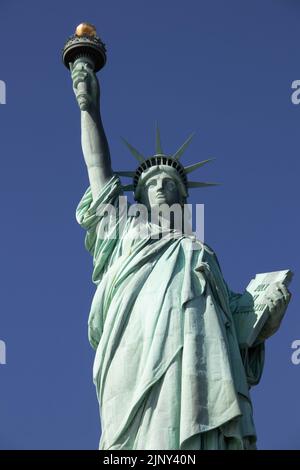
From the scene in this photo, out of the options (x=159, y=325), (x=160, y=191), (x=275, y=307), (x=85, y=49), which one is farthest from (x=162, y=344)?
(x=85, y=49)

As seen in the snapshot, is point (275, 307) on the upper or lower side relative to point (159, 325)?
upper

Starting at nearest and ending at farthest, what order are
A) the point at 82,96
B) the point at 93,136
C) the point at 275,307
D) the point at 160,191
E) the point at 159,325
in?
the point at 159,325, the point at 275,307, the point at 93,136, the point at 160,191, the point at 82,96

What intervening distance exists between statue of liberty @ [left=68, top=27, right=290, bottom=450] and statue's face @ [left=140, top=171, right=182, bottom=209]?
2cm

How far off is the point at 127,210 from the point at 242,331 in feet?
9.49

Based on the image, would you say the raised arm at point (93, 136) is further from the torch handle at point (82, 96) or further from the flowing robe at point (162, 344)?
the flowing robe at point (162, 344)

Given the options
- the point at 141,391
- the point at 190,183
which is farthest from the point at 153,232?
the point at 141,391

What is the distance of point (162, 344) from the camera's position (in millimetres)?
17766

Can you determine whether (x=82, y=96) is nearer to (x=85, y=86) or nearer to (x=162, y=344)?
(x=85, y=86)

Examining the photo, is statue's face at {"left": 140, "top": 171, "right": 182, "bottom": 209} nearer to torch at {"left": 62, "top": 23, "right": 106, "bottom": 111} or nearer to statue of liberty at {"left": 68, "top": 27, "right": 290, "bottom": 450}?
statue of liberty at {"left": 68, "top": 27, "right": 290, "bottom": 450}

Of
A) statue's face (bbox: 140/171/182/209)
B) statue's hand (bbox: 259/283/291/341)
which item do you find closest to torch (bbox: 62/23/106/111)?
statue's face (bbox: 140/171/182/209)

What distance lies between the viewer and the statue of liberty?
17141mm

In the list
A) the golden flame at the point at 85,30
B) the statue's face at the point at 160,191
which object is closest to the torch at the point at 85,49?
the golden flame at the point at 85,30

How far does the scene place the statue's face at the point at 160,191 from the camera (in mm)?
20484

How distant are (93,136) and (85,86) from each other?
1.00 m
